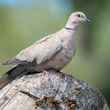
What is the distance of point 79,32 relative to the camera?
8.91 m

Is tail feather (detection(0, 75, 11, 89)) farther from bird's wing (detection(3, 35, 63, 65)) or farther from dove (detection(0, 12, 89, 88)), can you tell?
bird's wing (detection(3, 35, 63, 65))

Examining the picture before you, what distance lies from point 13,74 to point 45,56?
0.32 m

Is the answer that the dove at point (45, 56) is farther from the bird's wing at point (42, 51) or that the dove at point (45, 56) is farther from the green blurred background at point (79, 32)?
the green blurred background at point (79, 32)

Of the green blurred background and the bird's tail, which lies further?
the green blurred background

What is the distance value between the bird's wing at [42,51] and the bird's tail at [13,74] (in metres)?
0.07

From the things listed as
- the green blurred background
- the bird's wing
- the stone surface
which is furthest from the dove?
the green blurred background

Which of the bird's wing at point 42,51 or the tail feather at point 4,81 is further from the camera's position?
the bird's wing at point 42,51

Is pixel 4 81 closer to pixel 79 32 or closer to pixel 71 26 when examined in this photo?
pixel 71 26

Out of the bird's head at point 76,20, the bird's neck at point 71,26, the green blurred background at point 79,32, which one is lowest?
the green blurred background at point 79,32

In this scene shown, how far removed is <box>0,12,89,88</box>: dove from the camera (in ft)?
16.6

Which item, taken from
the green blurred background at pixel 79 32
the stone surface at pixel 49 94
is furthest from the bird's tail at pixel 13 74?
the green blurred background at pixel 79 32

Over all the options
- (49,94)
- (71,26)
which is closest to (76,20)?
(71,26)

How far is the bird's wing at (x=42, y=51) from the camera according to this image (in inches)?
201

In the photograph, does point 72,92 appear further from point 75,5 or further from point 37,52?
point 75,5
